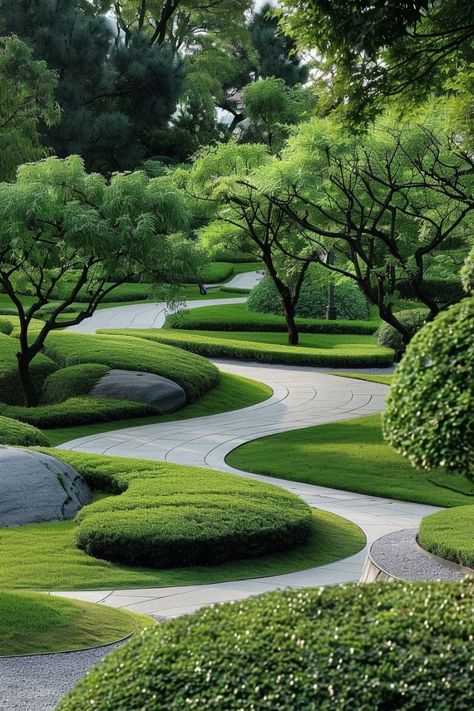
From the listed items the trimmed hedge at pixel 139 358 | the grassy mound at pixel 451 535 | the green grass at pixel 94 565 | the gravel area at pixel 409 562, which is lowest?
the green grass at pixel 94 565

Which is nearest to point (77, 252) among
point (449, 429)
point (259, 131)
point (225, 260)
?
point (449, 429)

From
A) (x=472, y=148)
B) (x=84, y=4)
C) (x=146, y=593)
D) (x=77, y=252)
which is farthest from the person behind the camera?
(x=84, y=4)

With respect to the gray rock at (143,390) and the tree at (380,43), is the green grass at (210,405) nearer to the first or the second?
the gray rock at (143,390)

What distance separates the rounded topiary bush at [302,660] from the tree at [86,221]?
48.2ft

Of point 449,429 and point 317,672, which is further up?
point 449,429

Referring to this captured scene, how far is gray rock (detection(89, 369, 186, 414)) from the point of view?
1995 centimetres

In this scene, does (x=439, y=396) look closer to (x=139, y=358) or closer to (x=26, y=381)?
(x=26, y=381)

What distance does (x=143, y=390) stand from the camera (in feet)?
66.0

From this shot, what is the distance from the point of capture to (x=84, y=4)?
5309 centimetres

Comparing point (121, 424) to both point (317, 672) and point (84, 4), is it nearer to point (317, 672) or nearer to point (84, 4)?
point (317, 672)

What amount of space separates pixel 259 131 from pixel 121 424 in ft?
99.4

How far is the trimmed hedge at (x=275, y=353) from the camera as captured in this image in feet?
85.1

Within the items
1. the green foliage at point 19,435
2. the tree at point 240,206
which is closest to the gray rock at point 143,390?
the tree at point 240,206

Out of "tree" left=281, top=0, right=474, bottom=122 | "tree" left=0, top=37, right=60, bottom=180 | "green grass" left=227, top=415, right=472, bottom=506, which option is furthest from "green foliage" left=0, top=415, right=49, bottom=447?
"tree" left=0, top=37, right=60, bottom=180
